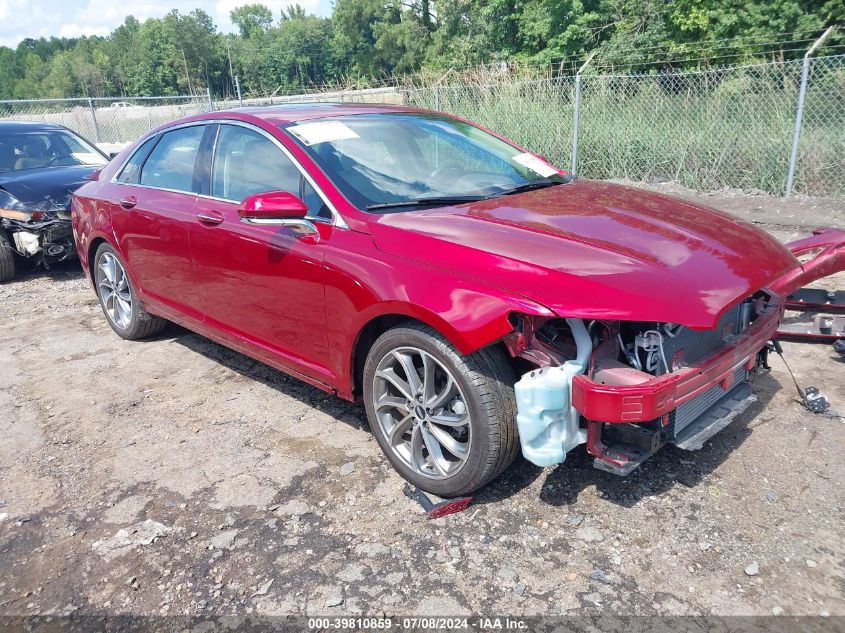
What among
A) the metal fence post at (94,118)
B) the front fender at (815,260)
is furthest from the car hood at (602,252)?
the metal fence post at (94,118)

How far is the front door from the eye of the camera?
3401 millimetres

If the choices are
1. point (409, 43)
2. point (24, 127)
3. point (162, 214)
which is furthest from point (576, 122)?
point (409, 43)

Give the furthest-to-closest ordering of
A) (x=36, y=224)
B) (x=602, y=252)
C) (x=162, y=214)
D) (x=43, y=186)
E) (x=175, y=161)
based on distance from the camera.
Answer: (x=43, y=186)
(x=36, y=224)
(x=175, y=161)
(x=162, y=214)
(x=602, y=252)

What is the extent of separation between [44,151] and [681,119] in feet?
31.5

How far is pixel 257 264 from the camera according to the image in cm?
364

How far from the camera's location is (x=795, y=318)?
177 inches

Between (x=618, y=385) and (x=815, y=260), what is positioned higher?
(x=815, y=260)

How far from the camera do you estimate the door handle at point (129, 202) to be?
15.5ft

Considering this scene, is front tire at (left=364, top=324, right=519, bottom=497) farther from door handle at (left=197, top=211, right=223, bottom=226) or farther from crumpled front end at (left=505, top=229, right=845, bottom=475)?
door handle at (left=197, top=211, right=223, bottom=226)

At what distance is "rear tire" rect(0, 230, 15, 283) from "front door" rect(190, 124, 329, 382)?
14.9 ft

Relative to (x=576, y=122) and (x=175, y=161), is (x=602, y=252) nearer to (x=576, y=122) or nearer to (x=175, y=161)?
(x=175, y=161)

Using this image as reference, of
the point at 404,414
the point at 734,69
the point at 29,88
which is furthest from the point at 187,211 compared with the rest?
the point at 29,88

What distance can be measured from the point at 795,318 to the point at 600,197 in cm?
199

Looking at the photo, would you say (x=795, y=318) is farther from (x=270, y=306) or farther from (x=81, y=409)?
(x=81, y=409)
